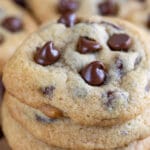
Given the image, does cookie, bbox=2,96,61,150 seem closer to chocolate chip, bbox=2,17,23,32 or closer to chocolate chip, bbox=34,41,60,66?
chocolate chip, bbox=34,41,60,66

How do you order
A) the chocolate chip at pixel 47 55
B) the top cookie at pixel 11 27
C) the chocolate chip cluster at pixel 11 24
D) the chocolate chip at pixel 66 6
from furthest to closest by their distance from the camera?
1. the chocolate chip at pixel 66 6
2. the chocolate chip cluster at pixel 11 24
3. the top cookie at pixel 11 27
4. the chocolate chip at pixel 47 55

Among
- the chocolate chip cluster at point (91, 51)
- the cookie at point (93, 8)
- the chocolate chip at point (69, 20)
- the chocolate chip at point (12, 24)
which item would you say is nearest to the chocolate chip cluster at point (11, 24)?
the chocolate chip at point (12, 24)

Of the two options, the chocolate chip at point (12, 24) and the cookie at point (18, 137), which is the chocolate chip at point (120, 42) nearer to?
the cookie at point (18, 137)

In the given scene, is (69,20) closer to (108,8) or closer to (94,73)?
(94,73)

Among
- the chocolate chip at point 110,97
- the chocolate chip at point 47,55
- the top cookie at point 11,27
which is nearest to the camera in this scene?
the chocolate chip at point 110,97

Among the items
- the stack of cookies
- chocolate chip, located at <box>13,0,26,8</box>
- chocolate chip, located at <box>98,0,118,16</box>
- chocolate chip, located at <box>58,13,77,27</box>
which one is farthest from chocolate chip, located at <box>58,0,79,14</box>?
the stack of cookies

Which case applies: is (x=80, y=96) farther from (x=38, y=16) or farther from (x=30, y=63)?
(x=38, y=16)

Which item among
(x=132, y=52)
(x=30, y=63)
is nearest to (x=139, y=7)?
(x=132, y=52)
